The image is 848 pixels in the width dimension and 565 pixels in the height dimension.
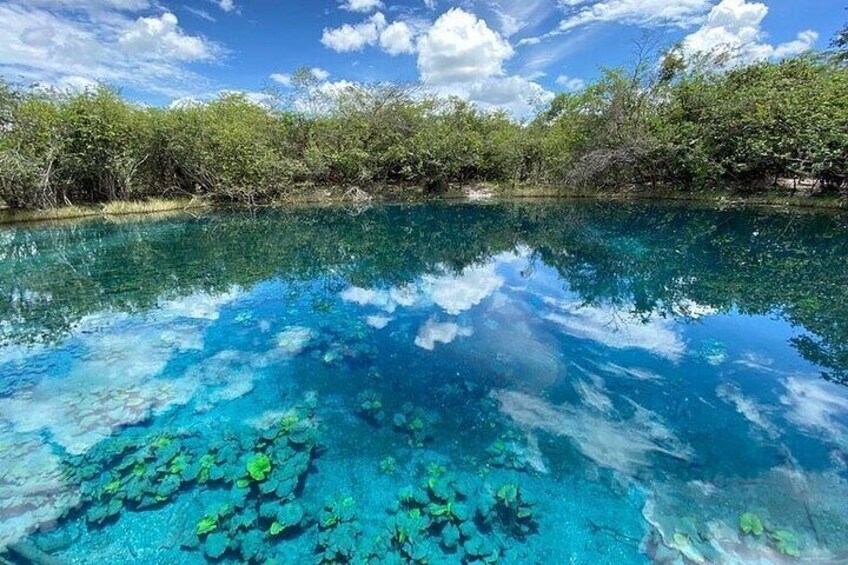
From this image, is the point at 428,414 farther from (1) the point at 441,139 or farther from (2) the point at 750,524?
(1) the point at 441,139

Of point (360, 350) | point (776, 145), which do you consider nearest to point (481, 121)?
point (776, 145)

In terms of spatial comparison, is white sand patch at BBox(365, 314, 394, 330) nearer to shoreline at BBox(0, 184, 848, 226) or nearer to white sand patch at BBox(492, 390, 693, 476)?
white sand patch at BBox(492, 390, 693, 476)

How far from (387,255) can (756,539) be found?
35.7ft

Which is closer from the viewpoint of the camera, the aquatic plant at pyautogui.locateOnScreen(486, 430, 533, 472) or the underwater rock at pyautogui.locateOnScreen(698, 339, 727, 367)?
the aquatic plant at pyautogui.locateOnScreen(486, 430, 533, 472)

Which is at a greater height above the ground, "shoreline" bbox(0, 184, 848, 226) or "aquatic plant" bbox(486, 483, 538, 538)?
"shoreline" bbox(0, 184, 848, 226)

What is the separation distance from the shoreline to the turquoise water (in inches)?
397

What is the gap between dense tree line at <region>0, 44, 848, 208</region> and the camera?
719 inches

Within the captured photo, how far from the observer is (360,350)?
6875mm

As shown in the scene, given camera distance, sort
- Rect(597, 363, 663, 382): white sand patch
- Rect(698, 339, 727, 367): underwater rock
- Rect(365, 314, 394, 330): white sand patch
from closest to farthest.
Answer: Rect(597, 363, 663, 382): white sand patch < Rect(698, 339, 727, 367): underwater rock < Rect(365, 314, 394, 330): white sand patch

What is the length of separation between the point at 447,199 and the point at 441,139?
4.13 m

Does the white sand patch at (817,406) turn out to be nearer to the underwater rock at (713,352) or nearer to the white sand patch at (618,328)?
the underwater rock at (713,352)

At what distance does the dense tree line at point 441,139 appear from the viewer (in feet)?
59.9

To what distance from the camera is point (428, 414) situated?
5148mm

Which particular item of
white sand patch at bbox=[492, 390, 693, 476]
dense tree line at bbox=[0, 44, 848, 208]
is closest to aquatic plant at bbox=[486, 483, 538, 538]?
white sand patch at bbox=[492, 390, 693, 476]
